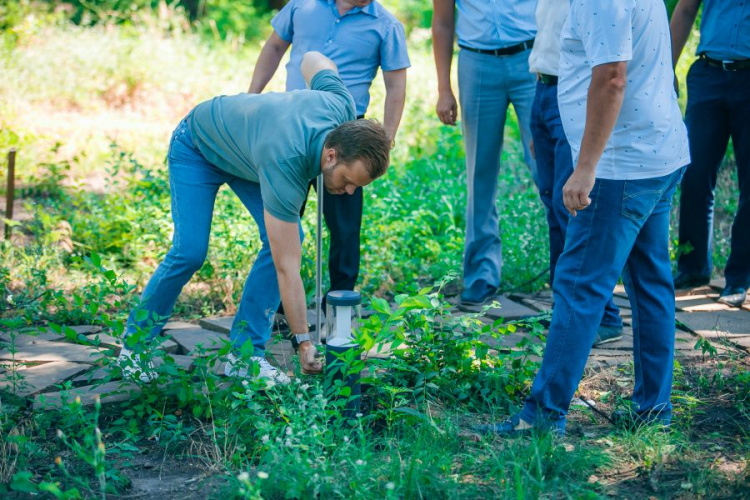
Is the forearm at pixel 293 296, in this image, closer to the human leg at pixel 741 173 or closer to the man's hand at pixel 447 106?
the man's hand at pixel 447 106

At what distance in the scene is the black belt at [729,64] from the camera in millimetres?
4543

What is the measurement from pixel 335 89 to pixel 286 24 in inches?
36.3

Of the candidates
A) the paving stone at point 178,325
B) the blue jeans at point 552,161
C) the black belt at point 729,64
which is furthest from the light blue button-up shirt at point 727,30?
the paving stone at point 178,325

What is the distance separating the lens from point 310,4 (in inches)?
160

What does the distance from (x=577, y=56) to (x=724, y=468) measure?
150cm

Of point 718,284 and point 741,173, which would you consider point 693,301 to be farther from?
point 741,173

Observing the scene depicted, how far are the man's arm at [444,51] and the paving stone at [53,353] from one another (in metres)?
2.27

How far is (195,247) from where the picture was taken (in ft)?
11.3

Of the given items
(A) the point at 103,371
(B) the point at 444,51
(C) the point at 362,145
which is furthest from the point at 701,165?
(A) the point at 103,371

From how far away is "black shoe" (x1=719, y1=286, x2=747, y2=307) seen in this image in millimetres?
4805

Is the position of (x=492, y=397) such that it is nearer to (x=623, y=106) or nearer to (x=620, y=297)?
(x=623, y=106)

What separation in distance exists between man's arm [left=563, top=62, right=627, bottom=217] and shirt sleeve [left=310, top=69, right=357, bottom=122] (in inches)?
38.2

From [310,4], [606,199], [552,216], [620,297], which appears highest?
[310,4]

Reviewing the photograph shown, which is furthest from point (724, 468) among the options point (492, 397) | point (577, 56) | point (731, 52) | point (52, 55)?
point (52, 55)
